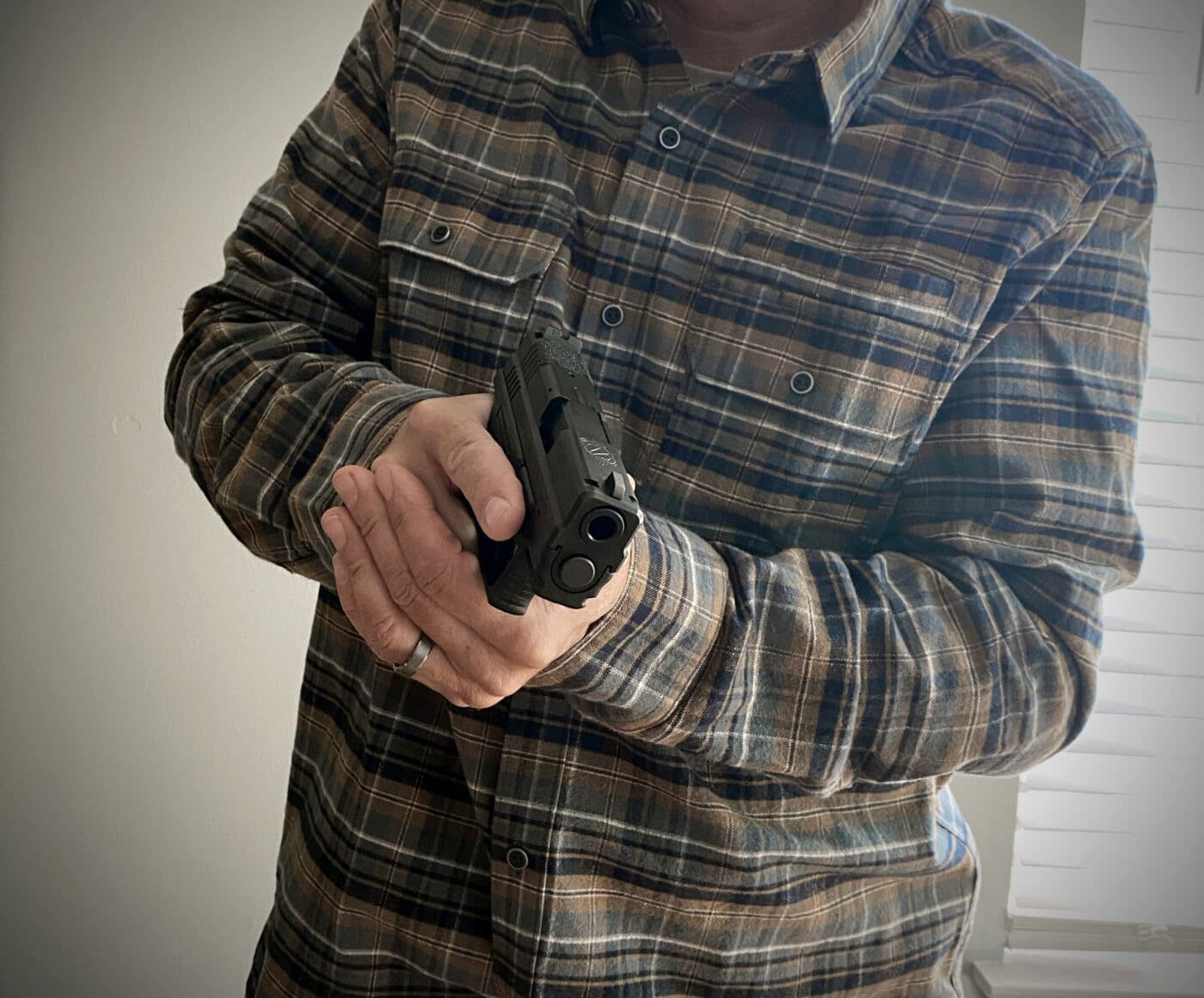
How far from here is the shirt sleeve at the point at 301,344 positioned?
74 cm

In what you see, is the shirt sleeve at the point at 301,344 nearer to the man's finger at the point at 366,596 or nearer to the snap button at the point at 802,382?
the man's finger at the point at 366,596

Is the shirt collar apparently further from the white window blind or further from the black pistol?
the white window blind

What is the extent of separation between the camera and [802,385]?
78cm

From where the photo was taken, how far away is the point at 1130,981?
186 cm

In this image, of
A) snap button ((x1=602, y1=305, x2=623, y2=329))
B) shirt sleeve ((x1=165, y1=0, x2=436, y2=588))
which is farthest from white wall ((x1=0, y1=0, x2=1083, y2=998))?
snap button ((x1=602, y1=305, x2=623, y2=329))

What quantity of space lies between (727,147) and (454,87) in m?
0.25

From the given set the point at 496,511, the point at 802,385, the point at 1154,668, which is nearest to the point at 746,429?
the point at 802,385

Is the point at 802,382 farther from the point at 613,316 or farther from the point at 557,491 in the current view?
the point at 557,491

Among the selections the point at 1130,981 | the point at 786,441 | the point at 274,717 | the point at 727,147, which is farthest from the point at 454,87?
the point at 1130,981

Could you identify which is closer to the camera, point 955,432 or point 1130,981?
point 955,432

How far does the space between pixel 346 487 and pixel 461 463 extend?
0.09m

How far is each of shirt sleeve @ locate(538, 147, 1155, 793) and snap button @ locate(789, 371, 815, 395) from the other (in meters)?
0.11

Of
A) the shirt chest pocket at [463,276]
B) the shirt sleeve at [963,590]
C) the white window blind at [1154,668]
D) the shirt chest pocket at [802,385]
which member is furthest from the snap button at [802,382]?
the white window blind at [1154,668]

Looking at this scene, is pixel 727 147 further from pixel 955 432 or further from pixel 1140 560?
pixel 1140 560
